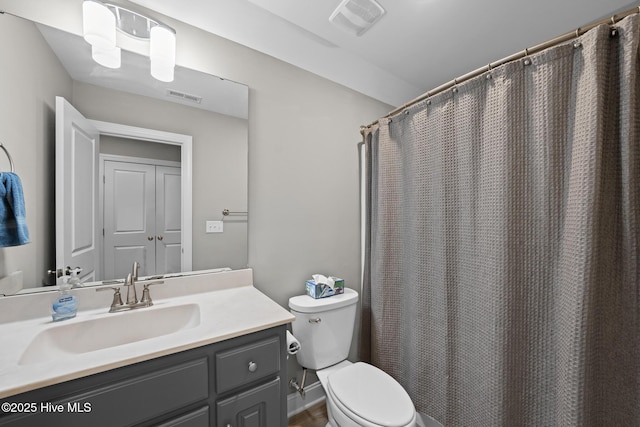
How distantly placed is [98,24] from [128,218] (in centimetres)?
84

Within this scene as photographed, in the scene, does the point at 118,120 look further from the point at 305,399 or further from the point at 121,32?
the point at 305,399

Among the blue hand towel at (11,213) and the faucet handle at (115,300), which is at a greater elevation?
the blue hand towel at (11,213)

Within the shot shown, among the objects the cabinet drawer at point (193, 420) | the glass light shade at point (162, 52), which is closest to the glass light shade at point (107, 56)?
the glass light shade at point (162, 52)

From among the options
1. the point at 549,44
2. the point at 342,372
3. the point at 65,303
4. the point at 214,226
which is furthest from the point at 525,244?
the point at 65,303

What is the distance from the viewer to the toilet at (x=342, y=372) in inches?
42.8

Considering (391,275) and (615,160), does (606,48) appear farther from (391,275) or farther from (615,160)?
(391,275)

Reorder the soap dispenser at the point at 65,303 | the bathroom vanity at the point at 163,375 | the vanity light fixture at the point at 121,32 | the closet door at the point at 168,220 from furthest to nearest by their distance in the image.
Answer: the closet door at the point at 168,220, the vanity light fixture at the point at 121,32, the soap dispenser at the point at 65,303, the bathroom vanity at the point at 163,375

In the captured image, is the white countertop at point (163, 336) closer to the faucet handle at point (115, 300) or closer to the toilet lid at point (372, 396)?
the faucet handle at point (115, 300)

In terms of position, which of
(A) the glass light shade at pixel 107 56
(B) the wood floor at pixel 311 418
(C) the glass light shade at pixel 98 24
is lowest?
(B) the wood floor at pixel 311 418

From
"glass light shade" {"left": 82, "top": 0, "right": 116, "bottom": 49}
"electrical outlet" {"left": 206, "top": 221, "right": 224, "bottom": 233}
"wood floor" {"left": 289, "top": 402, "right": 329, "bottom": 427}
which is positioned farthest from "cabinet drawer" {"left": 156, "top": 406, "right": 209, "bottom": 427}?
"glass light shade" {"left": 82, "top": 0, "right": 116, "bottom": 49}

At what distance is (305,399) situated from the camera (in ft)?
5.46

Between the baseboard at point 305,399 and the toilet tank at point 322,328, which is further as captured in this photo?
the baseboard at point 305,399

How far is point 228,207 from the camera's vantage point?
1.43 metres

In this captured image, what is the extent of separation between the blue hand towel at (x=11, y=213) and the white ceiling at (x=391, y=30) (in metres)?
0.97
